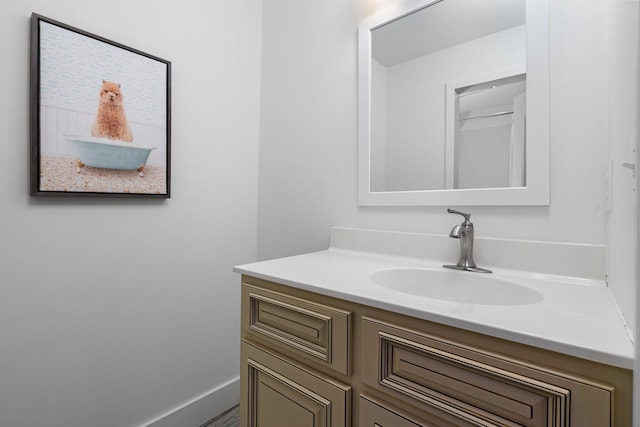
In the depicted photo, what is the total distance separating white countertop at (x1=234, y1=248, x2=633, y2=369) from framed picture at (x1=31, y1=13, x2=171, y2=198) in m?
0.66

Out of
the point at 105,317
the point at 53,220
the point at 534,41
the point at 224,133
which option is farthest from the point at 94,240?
the point at 534,41

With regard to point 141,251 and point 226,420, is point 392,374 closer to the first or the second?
point 141,251

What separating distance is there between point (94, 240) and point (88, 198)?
16cm

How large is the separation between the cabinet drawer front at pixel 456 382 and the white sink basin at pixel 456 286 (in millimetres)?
274

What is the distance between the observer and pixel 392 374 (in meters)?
0.67

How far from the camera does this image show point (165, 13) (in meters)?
1.34

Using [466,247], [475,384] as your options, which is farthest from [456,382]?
[466,247]

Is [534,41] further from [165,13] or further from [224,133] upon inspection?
[165,13]

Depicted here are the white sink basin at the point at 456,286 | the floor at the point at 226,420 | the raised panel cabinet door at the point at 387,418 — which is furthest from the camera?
the floor at the point at 226,420

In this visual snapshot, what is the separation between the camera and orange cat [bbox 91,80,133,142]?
1.13m

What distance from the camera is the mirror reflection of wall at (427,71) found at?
3.39 ft

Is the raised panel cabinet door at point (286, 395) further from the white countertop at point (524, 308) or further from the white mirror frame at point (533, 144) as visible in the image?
the white mirror frame at point (533, 144)

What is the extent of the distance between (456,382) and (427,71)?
108 centimetres

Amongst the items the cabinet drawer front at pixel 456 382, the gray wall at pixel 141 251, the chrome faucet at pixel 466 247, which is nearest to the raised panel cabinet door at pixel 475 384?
the cabinet drawer front at pixel 456 382
